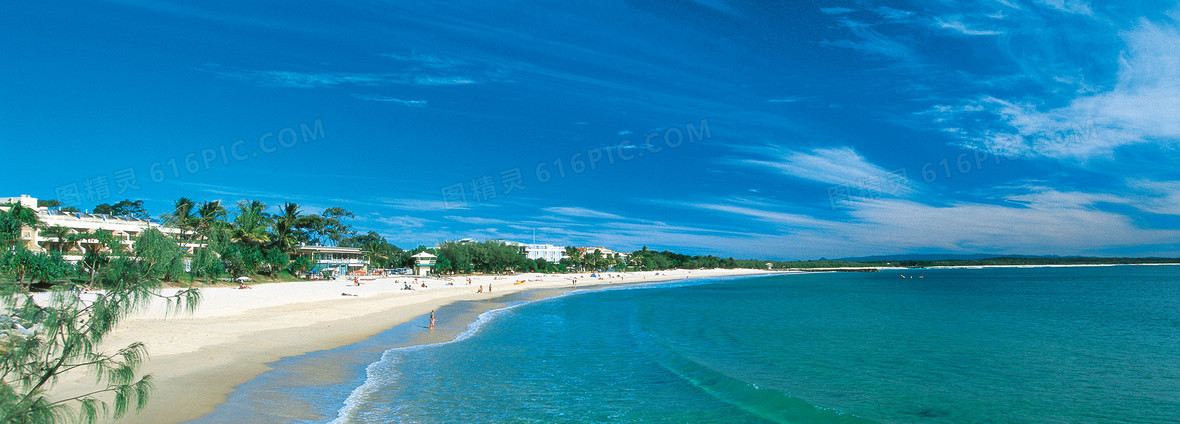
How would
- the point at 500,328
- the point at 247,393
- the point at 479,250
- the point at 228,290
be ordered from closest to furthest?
the point at 247,393, the point at 500,328, the point at 228,290, the point at 479,250

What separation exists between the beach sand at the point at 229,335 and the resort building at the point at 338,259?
38.9m

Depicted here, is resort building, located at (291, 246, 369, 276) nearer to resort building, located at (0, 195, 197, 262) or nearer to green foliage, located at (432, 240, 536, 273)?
green foliage, located at (432, 240, 536, 273)

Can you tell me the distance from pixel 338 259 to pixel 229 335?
7536cm

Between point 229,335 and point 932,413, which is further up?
point 229,335

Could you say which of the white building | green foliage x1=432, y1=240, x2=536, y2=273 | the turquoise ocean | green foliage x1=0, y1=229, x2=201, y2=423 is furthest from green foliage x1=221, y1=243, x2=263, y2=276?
the white building

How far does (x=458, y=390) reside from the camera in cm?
1536

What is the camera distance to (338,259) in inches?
3644

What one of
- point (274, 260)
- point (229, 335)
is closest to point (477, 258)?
point (274, 260)

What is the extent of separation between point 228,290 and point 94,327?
40.0 m

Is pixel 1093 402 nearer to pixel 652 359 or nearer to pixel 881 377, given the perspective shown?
pixel 881 377

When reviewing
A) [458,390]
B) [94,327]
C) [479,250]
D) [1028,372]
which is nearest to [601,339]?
[458,390]

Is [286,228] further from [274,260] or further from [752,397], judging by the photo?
[752,397]

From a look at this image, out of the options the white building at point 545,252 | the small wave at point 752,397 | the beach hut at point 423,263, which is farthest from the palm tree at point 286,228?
the white building at point 545,252

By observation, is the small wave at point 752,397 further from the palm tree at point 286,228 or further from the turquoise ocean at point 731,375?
the palm tree at point 286,228
